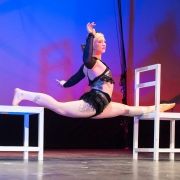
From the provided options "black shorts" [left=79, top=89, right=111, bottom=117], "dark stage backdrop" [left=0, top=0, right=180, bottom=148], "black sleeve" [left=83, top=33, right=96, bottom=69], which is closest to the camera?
Result: "black sleeve" [left=83, top=33, right=96, bottom=69]

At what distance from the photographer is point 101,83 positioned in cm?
344

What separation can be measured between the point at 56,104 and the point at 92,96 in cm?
29

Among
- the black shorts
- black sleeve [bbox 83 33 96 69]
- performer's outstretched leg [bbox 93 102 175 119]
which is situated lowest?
performer's outstretched leg [bbox 93 102 175 119]

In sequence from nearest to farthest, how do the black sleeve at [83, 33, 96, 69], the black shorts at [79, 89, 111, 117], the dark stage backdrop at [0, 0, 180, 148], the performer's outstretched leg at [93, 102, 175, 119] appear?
the black sleeve at [83, 33, 96, 69]
the black shorts at [79, 89, 111, 117]
the performer's outstretched leg at [93, 102, 175, 119]
the dark stage backdrop at [0, 0, 180, 148]

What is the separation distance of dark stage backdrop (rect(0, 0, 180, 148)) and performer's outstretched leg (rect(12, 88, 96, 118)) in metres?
1.20

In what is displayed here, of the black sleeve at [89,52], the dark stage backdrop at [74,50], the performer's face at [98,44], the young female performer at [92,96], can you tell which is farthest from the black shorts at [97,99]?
the dark stage backdrop at [74,50]

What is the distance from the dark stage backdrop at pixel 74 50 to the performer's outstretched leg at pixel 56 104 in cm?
120

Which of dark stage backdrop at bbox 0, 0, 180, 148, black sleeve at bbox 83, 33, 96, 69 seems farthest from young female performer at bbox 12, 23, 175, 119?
dark stage backdrop at bbox 0, 0, 180, 148

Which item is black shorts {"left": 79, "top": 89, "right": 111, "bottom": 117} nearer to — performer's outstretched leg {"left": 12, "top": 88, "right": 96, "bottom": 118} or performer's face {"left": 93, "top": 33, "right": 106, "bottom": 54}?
performer's outstretched leg {"left": 12, "top": 88, "right": 96, "bottom": 118}

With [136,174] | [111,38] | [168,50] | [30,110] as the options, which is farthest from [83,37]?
[136,174]

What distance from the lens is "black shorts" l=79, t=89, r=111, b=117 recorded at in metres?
3.39

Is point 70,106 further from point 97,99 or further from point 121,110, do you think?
point 121,110

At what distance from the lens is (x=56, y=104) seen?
131 inches

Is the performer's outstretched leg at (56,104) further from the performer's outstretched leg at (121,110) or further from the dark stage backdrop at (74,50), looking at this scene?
the dark stage backdrop at (74,50)
